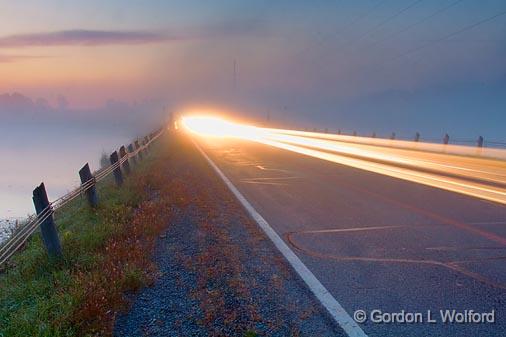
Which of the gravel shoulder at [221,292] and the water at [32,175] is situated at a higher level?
the gravel shoulder at [221,292]

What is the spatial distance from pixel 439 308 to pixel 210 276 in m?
2.54

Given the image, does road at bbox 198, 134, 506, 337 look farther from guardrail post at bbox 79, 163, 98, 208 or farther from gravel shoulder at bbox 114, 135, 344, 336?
guardrail post at bbox 79, 163, 98, 208

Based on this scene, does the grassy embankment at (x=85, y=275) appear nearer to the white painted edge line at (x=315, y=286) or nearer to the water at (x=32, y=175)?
the white painted edge line at (x=315, y=286)

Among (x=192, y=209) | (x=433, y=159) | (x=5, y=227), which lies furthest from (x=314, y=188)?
(x=433, y=159)

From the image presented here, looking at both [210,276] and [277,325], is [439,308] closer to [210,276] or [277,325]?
[277,325]

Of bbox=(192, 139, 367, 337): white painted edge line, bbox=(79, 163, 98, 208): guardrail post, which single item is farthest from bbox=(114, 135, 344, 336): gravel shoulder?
bbox=(79, 163, 98, 208): guardrail post

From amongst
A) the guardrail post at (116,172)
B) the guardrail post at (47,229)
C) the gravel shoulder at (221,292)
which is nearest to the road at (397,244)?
the gravel shoulder at (221,292)

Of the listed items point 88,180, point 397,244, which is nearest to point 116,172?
point 88,180

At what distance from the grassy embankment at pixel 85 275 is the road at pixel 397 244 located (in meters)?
2.24

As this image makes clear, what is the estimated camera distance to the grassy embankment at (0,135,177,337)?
397cm

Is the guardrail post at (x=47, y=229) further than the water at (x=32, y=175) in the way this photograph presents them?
No

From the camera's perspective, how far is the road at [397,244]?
4293mm

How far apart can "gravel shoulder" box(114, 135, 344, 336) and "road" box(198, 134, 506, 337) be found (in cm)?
45

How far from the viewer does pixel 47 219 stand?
5.73m
